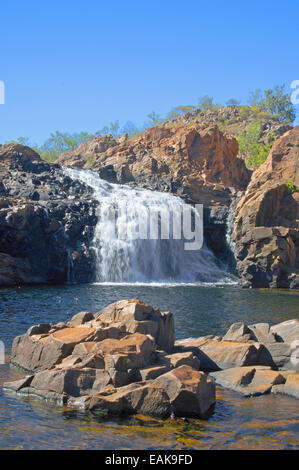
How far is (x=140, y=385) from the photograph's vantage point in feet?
36.3

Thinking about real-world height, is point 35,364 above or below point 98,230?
below

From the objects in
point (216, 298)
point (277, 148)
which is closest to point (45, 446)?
point (216, 298)

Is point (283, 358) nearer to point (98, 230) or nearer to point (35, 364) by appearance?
point (35, 364)

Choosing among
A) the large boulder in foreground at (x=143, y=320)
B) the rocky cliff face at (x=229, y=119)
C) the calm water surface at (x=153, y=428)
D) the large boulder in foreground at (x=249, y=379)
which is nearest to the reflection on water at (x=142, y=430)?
the calm water surface at (x=153, y=428)

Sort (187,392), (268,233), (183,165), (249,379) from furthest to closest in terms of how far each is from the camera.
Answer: (183,165)
(268,233)
(249,379)
(187,392)

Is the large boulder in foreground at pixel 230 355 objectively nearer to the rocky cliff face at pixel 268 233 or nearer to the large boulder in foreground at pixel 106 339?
the large boulder in foreground at pixel 106 339

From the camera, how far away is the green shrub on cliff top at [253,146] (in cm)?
8375

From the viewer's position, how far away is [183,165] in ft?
199

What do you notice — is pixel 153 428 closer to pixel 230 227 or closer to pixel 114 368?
pixel 114 368

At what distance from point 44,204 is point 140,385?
35.9m

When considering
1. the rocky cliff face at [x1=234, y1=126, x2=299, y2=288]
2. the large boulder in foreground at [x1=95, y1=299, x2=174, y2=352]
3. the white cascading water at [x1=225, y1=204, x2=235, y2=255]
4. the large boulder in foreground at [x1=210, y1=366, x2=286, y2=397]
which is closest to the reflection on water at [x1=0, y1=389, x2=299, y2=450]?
the large boulder in foreground at [x1=210, y1=366, x2=286, y2=397]

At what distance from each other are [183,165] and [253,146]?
2987 cm

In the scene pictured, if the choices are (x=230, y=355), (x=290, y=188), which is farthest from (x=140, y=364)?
(x=290, y=188)

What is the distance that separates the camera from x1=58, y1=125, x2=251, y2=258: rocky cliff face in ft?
186
